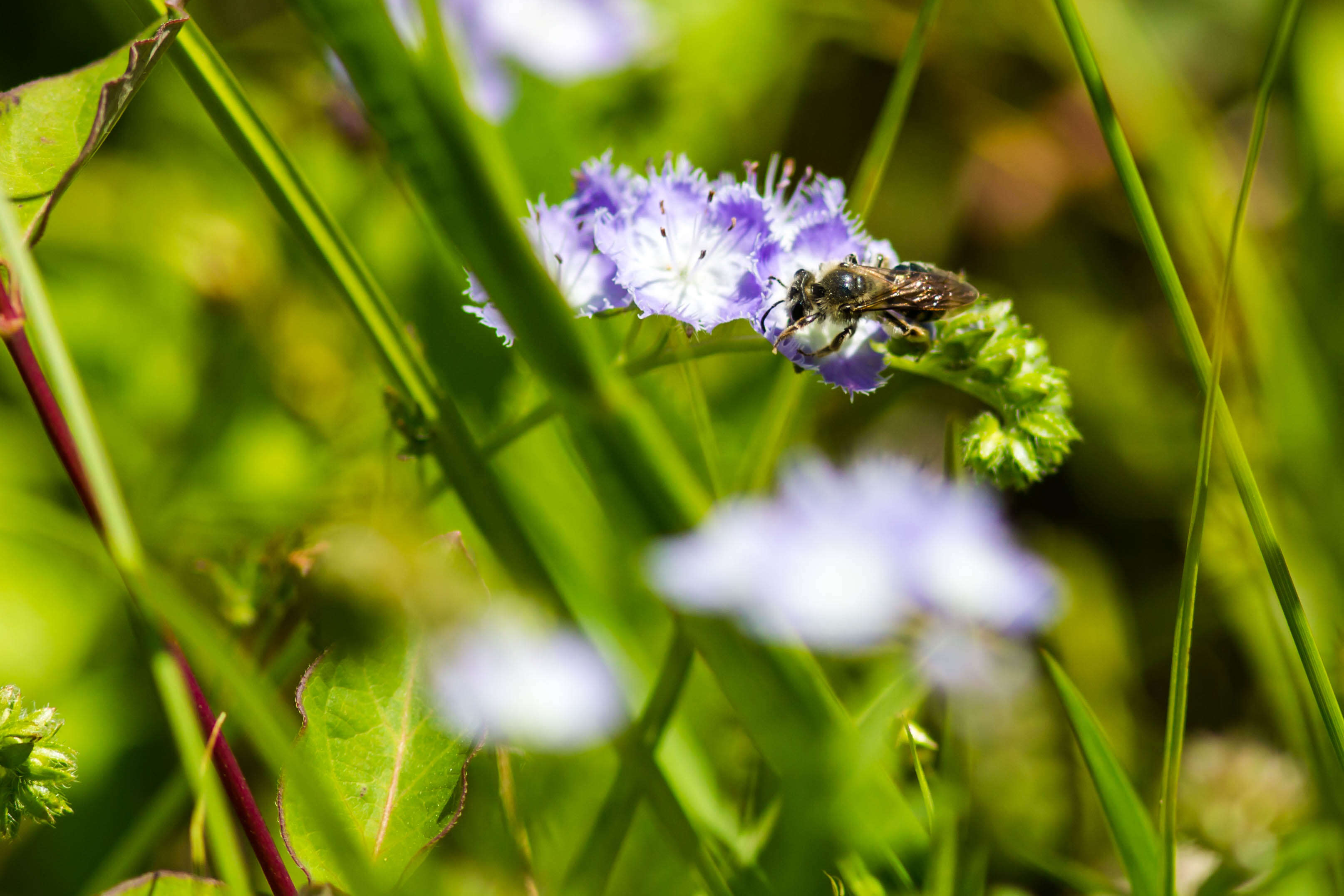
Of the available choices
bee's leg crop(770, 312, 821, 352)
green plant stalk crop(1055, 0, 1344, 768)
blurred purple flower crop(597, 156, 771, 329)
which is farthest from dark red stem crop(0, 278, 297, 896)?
green plant stalk crop(1055, 0, 1344, 768)

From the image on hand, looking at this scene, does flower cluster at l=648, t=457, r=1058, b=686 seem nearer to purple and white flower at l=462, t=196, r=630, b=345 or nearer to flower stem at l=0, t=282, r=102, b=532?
purple and white flower at l=462, t=196, r=630, b=345

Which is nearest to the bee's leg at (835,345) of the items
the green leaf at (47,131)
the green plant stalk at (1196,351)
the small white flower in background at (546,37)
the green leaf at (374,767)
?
the green plant stalk at (1196,351)

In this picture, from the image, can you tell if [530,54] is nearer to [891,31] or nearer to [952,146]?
[891,31]

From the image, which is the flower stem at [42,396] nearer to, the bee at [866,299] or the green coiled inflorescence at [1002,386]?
the bee at [866,299]

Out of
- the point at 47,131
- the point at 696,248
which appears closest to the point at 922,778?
the point at 696,248

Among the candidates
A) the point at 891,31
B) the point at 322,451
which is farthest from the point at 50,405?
the point at 891,31

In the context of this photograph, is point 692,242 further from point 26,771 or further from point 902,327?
point 26,771
